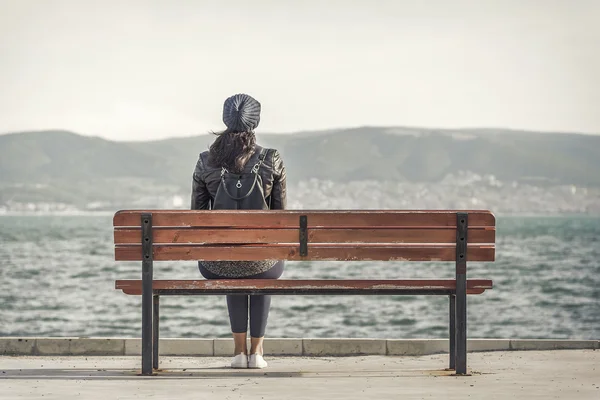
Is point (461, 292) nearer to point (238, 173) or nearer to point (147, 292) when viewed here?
point (238, 173)

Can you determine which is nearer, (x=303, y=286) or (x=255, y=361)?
(x=303, y=286)

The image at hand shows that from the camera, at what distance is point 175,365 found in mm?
8922

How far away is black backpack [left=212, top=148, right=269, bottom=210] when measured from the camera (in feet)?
27.5

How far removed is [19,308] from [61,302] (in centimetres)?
325

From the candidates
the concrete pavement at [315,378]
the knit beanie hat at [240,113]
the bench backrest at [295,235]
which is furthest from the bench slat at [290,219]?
the concrete pavement at [315,378]

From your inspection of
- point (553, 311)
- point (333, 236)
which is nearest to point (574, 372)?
point (333, 236)

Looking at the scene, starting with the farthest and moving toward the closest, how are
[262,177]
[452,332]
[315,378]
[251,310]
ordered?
[251,310]
[262,177]
[452,332]
[315,378]

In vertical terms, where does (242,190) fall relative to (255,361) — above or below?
above

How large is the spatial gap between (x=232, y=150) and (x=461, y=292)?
174 centimetres

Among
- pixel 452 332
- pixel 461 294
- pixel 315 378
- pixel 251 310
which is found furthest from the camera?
pixel 251 310

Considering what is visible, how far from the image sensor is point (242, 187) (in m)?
8.41

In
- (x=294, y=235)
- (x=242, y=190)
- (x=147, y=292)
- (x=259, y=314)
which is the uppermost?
(x=242, y=190)

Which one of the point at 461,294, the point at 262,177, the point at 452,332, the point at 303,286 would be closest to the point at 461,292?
the point at 461,294

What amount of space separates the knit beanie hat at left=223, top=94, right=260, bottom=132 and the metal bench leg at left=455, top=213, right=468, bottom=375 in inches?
59.7
